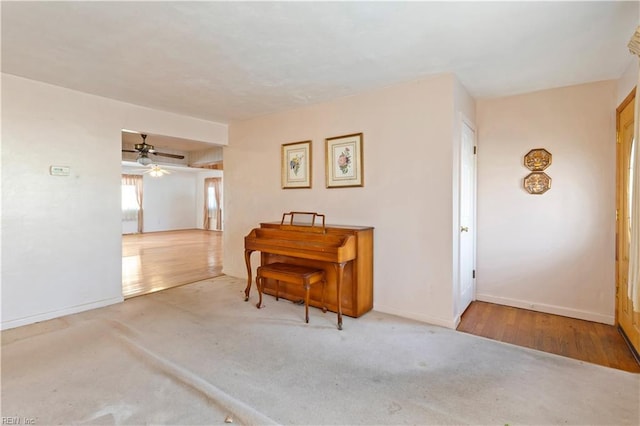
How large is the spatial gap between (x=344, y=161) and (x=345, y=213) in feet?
2.00

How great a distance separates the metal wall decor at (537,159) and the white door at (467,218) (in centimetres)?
54

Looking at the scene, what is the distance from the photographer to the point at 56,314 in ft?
10.4

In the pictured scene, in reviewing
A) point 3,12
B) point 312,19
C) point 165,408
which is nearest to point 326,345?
point 165,408

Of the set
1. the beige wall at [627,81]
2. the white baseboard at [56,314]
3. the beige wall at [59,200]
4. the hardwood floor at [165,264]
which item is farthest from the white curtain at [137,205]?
the beige wall at [627,81]

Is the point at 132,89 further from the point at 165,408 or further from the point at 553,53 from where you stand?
the point at 553,53

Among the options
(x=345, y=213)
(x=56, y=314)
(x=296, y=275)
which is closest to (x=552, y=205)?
(x=345, y=213)

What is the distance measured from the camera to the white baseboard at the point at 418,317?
289 cm

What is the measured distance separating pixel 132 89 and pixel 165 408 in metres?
3.05

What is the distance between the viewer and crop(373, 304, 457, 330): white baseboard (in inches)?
114

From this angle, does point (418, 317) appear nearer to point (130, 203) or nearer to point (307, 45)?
point (307, 45)

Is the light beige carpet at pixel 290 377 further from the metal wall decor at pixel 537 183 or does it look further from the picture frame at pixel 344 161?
the metal wall decor at pixel 537 183

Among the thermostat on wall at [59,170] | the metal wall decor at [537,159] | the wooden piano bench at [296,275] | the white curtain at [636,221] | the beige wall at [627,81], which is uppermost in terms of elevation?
the beige wall at [627,81]

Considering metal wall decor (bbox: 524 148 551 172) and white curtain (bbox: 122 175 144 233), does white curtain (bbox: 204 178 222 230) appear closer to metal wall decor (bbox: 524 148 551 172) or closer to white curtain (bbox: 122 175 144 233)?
white curtain (bbox: 122 175 144 233)

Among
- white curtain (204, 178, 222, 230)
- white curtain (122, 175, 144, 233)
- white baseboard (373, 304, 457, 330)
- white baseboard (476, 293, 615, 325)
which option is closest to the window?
white curtain (122, 175, 144, 233)
